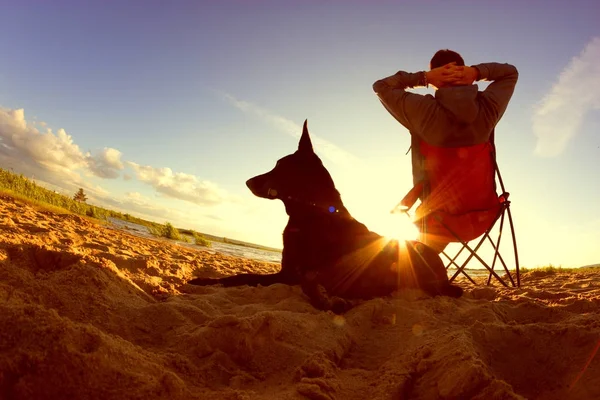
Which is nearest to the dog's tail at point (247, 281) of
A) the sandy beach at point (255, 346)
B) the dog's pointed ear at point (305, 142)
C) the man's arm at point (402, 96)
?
the sandy beach at point (255, 346)

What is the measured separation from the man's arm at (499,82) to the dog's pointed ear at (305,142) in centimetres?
171

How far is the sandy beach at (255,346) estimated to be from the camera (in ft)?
3.45

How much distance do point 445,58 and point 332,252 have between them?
2186 mm

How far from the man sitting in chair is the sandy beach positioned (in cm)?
107

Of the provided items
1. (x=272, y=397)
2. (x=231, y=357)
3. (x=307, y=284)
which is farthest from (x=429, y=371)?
(x=307, y=284)

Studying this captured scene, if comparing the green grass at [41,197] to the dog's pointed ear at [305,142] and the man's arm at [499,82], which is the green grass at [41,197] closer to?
→ the dog's pointed ear at [305,142]

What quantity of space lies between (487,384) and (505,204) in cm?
248

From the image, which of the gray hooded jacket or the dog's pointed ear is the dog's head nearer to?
the dog's pointed ear

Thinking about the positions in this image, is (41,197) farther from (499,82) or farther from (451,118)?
(499,82)

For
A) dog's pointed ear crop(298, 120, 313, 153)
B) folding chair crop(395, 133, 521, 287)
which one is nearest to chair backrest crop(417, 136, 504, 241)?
folding chair crop(395, 133, 521, 287)

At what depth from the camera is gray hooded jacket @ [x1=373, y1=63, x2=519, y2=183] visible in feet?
9.36

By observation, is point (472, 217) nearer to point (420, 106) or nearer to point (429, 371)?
point (420, 106)

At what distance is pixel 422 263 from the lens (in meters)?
3.37

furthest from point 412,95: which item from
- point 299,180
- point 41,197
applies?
point 41,197
